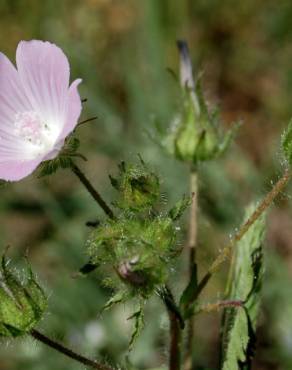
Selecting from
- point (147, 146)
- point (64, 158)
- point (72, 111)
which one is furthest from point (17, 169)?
point (147, 146)

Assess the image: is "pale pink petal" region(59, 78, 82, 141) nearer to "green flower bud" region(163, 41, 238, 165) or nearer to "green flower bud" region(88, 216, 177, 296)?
"green flower bud" region(88, 216, 177, 296)

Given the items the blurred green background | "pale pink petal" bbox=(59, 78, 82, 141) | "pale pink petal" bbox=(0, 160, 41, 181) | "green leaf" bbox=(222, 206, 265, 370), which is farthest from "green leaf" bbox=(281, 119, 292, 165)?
the blurred green background

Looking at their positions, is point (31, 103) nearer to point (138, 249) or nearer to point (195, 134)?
point (195, 134)

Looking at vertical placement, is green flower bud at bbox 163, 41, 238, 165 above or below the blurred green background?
below

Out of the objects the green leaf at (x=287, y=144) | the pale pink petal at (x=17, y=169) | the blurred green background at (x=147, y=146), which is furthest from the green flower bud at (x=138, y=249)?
the blurred green background at (x=147, y=146)

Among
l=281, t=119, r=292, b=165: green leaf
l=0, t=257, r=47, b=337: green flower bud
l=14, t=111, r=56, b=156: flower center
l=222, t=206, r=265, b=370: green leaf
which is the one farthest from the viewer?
l=14, t=111, r=56, b=156: flower center

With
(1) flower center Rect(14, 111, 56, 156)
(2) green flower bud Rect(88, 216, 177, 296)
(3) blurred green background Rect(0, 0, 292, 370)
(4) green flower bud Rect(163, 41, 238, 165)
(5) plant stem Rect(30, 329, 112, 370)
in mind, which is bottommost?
(5) plant stem Rect(30, 329, 112, 370)
